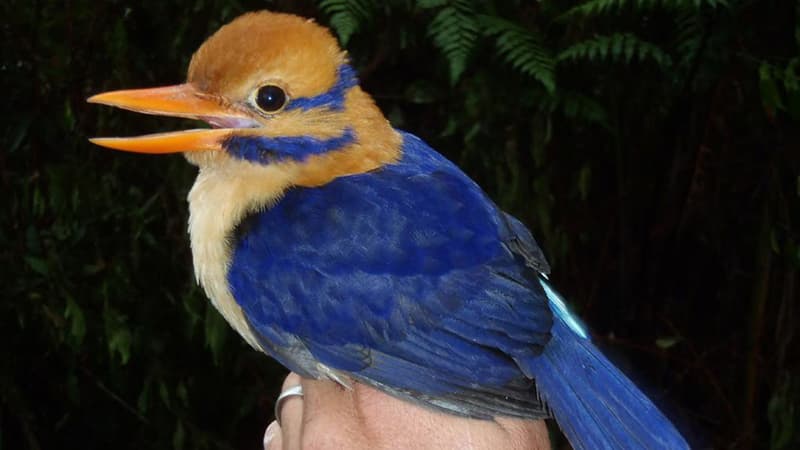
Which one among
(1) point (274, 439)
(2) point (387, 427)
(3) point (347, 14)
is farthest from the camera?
(3) point (347, 14)

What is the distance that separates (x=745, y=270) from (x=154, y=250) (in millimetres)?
1621

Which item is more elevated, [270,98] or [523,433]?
[270,98]

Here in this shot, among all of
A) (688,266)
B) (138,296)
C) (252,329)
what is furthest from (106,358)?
(688,266)

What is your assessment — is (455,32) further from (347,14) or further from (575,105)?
(575,105)

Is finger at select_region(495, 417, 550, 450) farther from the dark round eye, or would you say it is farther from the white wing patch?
the dark round eye

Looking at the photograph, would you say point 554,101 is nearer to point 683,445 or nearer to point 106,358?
point 683,445

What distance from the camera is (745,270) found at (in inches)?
92.0

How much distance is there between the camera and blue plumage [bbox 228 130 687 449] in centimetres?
139

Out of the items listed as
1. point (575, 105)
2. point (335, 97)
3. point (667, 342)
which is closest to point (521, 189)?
point (575, 105)

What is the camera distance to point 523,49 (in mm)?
1897

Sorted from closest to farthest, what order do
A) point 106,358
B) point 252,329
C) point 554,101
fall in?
1. point 252,329
2. point 554,101
3. point 106,358

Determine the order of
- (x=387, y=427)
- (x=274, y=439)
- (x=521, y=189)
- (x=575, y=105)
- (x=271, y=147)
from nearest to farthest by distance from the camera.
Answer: (x=387, y=427) < (x=271, y=147) < (x=274, y=439) < (x=575, y=105) < (x=521, y=189)

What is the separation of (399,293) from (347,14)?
2.33ft

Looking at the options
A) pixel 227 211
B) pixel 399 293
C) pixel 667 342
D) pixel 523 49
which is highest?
pixel 523 49
